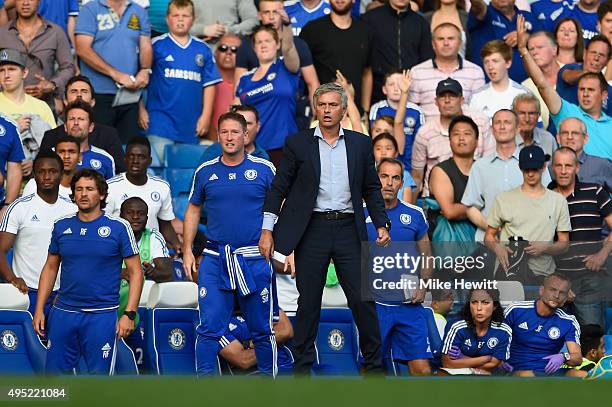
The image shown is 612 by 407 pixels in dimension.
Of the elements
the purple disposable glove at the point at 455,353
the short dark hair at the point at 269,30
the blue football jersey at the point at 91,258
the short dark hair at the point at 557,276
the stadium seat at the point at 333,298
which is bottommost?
the purple disposable glove at the point at 455,353

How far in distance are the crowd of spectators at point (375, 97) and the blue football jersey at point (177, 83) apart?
14mm

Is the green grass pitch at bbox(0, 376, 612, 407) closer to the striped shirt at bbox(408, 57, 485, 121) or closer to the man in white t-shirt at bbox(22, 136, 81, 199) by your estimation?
the man in white t-shirt at bbox(22, 136, 81, 199)

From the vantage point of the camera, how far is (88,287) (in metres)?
9.56

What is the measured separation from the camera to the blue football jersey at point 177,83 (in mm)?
13211

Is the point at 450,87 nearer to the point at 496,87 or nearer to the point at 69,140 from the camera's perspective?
the point at 496,87

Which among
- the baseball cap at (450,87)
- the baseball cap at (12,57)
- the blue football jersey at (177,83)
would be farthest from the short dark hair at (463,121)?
the baseball cap at (12,57)

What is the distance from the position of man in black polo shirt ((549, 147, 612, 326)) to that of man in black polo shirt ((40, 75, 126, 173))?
12.3 ft

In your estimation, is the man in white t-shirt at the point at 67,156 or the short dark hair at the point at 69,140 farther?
the short dark hair at the point at 69,140

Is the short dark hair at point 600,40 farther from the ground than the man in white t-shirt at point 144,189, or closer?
farther from the ground

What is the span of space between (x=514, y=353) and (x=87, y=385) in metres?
4.31

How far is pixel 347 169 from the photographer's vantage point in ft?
29.9

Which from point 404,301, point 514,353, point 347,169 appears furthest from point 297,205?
point 514,353

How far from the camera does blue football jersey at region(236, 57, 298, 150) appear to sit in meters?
12.8

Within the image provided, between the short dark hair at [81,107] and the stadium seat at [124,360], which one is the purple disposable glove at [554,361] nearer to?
the stadium seat at [124,360]
